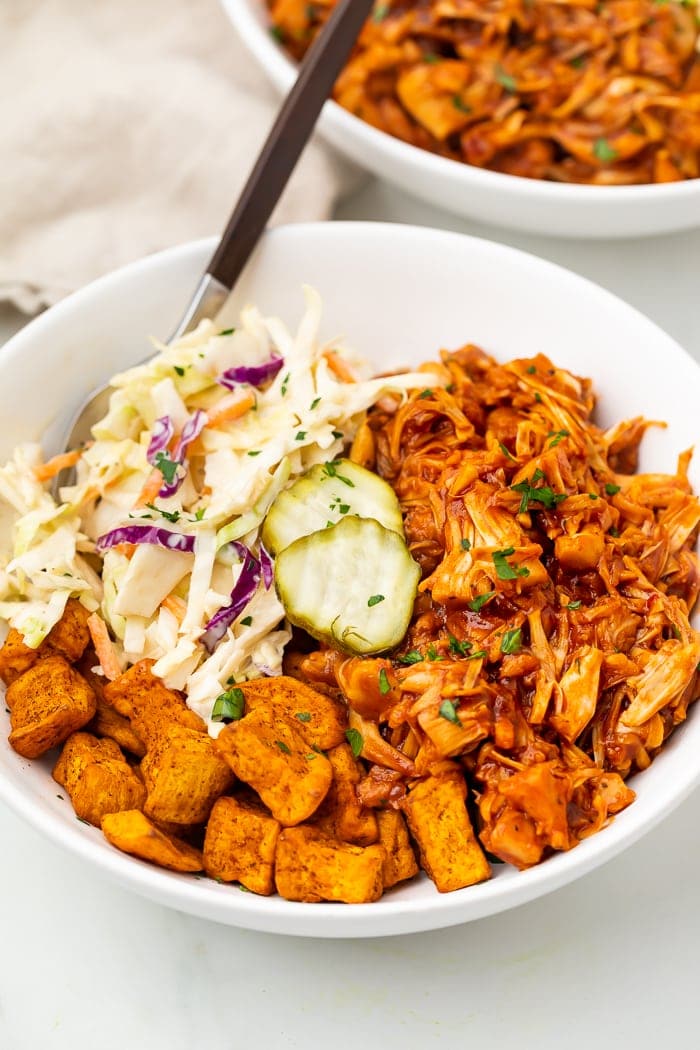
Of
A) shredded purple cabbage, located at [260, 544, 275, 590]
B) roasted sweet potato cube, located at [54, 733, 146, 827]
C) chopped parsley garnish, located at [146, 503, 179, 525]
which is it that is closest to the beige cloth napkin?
chopped parsley garnish, located at [146, 503, 179, 525]

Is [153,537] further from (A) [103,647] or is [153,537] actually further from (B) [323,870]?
(B) [323,870]

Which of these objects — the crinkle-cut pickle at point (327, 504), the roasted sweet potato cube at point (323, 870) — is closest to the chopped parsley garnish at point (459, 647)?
the crinkle-cut pickle at point (327, 504)

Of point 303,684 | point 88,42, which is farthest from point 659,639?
point 88,42

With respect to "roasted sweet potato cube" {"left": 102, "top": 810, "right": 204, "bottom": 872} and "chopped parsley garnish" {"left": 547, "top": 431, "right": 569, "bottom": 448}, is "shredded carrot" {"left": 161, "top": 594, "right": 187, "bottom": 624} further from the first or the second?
"chopped parsley garnish" {"left": 547, "top": 431, "right": 569, "bottom": 448}

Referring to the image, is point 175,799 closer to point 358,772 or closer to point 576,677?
point 358,772

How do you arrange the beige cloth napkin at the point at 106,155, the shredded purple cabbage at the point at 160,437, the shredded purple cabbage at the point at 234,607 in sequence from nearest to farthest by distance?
1. the shredded purple cabbage at the point at 234,607
2. the shredded purple cabbage at the point at 160,437
3. the beige cloth napkin at the point at 106,155

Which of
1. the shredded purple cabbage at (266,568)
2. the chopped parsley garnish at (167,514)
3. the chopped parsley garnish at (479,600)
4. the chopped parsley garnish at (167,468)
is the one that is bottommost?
the chopped parsley garnish at (479,600)

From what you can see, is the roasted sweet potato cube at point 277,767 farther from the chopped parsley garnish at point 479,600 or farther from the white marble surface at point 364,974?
the white marble surface at point 364,974
